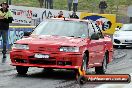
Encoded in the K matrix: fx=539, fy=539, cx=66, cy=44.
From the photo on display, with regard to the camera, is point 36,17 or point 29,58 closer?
point 29,58

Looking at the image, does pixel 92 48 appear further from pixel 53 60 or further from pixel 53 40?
pixel 53 60

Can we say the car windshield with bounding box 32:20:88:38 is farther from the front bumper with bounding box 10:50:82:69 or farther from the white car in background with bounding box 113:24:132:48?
the white car in background with bounding box 113:24:132:48

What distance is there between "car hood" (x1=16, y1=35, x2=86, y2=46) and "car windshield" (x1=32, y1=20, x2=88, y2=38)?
0.37 m

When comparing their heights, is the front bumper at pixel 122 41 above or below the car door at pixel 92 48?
below

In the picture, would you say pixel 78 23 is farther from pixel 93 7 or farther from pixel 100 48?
pixel 93 7

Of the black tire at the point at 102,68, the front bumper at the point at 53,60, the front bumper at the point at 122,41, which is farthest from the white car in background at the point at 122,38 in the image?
the front bumper at the point at 53,60

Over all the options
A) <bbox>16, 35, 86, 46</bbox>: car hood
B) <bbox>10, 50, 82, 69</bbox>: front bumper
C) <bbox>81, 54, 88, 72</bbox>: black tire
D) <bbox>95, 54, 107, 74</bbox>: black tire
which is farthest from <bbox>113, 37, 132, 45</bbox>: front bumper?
<bbox>10, 50, 82, 69</bbox>: front bumper

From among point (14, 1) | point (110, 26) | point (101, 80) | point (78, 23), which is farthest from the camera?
point (14, 1)

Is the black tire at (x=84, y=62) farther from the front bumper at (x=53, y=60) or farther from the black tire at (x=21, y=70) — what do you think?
the black tire at (x=21, y=70)

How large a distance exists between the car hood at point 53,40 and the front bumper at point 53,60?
0.27 metres

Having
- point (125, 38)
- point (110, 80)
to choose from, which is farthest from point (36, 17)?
point (110, 80)

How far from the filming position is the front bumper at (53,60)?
12.4 meters

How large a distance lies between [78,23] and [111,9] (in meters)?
39.7

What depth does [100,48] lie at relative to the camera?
14.5 metres
